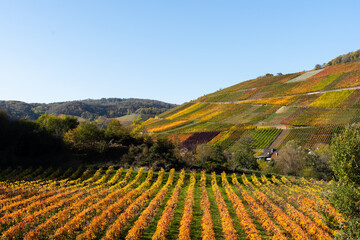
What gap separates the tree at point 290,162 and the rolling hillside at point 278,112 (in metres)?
11.0

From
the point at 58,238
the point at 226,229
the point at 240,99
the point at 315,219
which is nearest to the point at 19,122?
the point at 58,238

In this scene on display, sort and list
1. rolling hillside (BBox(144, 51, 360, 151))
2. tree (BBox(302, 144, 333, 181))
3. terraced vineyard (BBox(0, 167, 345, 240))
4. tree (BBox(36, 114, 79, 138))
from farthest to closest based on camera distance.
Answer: rolling hillside (BBox(144, 51, 360, 151)) → tree (BBox(36, 114, 79, 138)) → tree (BBox(302, 144, 333, 181)) → terraced vineyard (BBox(0, 167, 345, 240))

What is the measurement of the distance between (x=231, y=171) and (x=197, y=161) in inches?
195

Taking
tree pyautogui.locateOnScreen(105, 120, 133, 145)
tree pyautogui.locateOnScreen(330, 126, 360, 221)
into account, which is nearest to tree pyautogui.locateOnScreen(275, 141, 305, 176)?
tree pyautogui.locateOnScreen(105, 120, 133, 145)

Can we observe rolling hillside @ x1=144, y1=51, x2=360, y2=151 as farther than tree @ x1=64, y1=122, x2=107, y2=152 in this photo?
Yes

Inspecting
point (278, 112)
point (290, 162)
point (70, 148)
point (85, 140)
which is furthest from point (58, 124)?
point (278, 112)

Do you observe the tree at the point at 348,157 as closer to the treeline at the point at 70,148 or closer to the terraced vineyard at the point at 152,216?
the terraced vineyard at the point at 152,216

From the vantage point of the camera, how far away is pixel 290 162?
149ft

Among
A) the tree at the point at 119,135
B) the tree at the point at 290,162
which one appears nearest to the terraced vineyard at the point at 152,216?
the tree at the point at 119,135

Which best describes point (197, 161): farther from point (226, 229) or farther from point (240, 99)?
point (240, 99)

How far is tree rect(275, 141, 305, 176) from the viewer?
44.9 metres

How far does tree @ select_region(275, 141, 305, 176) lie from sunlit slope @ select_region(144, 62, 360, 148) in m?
11.5

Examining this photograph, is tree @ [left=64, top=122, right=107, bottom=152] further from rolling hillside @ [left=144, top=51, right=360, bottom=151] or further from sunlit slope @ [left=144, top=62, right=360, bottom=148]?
sunlit slope @ [left=144, top=62, right=360, bottom=148]

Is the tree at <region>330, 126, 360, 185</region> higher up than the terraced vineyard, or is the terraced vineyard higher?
the tree at <region>330, 126, 360, 185</region>
